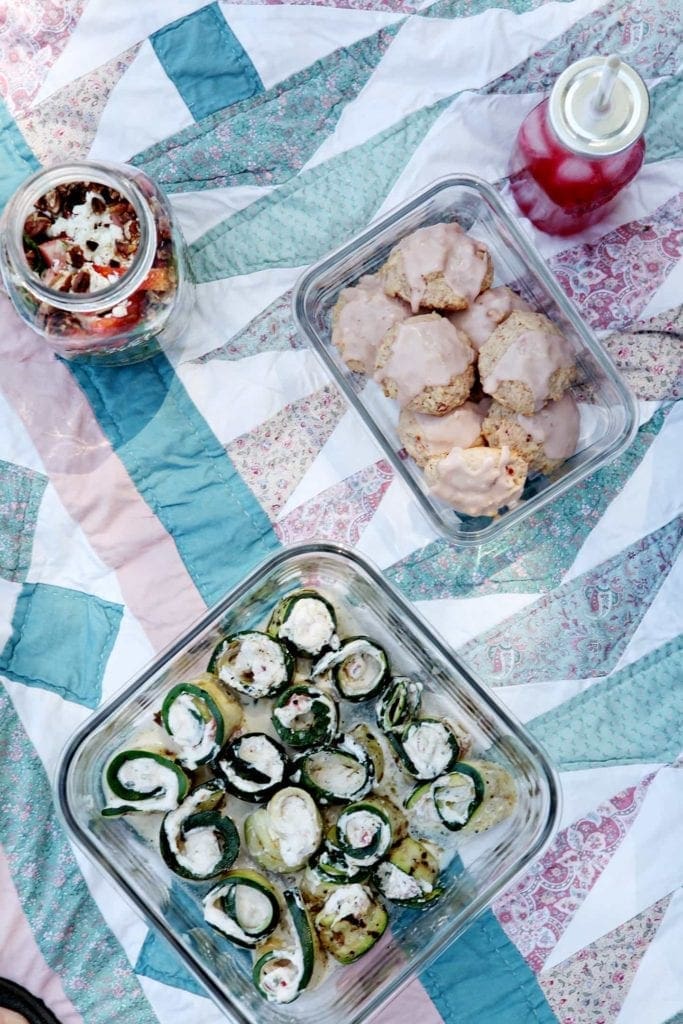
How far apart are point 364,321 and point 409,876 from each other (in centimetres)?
51

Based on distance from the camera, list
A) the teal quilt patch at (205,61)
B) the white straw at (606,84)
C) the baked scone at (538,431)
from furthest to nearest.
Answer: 1. the teal quilt patch at (205,61)
2. the baked scone at (538,431)
3. the white straw at (606,84)

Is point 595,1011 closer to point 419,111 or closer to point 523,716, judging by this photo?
point 523,716

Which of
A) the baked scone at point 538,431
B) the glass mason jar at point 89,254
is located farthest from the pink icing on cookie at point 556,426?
the glass mason jar at point 89,254

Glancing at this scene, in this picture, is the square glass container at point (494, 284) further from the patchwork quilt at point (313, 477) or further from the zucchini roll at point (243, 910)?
the zucchini roll at point (243, 910)

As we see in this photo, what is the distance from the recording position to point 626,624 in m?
1.13

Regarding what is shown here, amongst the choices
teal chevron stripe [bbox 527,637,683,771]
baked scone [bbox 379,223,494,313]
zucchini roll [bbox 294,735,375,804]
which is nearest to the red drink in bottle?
baked scone [bbox 379,223,494,313]

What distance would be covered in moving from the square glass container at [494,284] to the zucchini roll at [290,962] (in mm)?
378

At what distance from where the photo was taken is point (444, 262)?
1018 mm

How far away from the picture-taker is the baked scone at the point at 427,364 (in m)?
1.00

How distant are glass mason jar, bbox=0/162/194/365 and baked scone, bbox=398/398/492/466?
0.85 feet

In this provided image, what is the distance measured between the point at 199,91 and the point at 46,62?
161mm

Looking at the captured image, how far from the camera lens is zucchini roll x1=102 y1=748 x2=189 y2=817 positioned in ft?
3.27

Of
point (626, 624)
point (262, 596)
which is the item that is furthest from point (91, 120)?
point (626, 624)

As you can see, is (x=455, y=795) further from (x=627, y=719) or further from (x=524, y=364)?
(x=524, y=364)
